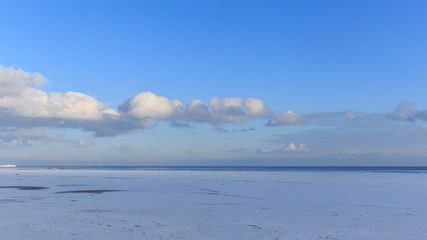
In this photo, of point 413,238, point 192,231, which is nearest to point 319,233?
point 413,238

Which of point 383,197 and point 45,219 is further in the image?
point 383,197

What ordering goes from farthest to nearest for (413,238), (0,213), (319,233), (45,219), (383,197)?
(383,197)
(0,213)
(45,219)
(319,233)
(413,238)

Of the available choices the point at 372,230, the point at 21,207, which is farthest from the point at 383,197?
the point at 21,207

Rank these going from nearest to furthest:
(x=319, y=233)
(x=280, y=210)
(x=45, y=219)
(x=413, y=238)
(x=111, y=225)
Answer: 1. (x=413, y=238)
2. (x=319, y=233)
3. (x=111, y=225)
4. (x=45, y=219)
5. (x=280, y=210)

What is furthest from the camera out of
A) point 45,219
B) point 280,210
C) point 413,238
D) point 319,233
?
point 280,210

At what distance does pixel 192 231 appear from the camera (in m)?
13.2

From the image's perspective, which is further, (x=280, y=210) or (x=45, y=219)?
(x=280, y=210)

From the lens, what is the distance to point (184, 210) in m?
18.3

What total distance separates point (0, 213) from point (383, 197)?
71.2ft

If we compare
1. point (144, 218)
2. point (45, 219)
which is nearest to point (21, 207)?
point (45, 219)

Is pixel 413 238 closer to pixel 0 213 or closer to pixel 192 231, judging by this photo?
pixel 192 231

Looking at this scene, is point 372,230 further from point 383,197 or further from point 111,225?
point 383,197

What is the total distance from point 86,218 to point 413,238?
12.4m

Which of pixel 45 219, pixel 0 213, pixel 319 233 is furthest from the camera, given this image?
pixel 0 213
